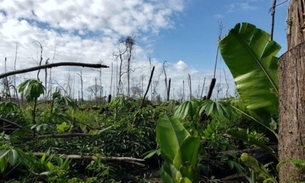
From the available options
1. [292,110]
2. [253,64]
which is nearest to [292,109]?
[292,110]

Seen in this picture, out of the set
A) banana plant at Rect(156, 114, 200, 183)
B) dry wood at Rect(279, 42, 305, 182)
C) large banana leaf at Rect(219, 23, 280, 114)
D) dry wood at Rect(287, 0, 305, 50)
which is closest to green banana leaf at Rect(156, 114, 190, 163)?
banana plant at Rect(156, 114, 200, 183)

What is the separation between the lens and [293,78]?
187cm

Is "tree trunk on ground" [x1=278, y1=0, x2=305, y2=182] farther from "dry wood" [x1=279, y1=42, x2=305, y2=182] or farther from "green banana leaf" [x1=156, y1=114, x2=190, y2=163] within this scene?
"green banana leaf" [x1=156, y1=114, x2=190, y2=163]

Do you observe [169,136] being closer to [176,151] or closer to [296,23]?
[176,151]

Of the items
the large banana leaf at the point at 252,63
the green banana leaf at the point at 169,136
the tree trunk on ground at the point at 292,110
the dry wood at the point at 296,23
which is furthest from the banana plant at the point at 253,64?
the green banana leaf at the point at 169,136

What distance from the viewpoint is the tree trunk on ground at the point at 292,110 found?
5.99 ft

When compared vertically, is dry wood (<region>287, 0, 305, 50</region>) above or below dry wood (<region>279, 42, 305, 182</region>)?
above

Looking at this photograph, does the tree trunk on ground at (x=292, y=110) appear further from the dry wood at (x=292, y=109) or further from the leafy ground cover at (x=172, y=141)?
the leafy ground cover at (x=172, y=141)

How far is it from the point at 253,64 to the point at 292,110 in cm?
75

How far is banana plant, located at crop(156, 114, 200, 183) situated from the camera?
6.22 feet

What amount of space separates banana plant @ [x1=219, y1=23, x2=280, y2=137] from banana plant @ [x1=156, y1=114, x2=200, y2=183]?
774 mm

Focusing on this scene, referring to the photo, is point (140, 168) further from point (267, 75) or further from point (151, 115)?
point (267, 75)

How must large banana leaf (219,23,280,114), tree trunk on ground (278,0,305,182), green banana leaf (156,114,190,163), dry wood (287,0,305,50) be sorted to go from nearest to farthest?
tree trunk on ground (278,0,305,182) < green banana leaf (156,114,190,163) < dry wood (287,0,305,50) < large banana leaf (219,23,280,114)

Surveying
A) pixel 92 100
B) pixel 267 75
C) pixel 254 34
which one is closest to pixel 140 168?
pixel 267 75
